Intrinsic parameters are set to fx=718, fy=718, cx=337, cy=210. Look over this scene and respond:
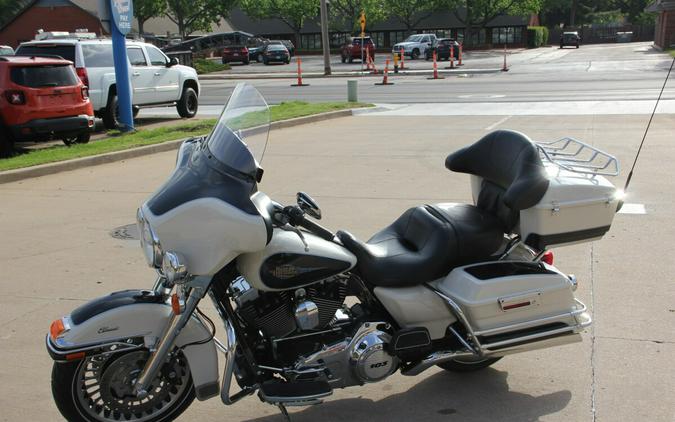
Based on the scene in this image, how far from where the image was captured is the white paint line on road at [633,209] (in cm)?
778

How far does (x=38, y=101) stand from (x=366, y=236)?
7.68 meters

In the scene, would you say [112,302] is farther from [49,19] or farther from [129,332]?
[49,19]

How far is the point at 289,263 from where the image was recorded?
11.3ft

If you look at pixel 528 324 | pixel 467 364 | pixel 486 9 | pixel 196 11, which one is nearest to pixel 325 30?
pixel 196 11

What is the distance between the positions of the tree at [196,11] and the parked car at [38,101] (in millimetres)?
48315

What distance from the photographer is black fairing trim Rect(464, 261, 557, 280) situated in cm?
387

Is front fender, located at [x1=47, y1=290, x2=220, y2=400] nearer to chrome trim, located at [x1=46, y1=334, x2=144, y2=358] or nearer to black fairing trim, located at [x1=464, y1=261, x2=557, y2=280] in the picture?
chrome trim, located at [x1=46, y1=334, x2=144, y2=358]

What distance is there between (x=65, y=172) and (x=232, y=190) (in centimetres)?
856

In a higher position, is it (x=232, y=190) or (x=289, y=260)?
(x=232, y=190)

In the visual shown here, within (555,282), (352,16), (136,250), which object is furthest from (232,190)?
(352,16)

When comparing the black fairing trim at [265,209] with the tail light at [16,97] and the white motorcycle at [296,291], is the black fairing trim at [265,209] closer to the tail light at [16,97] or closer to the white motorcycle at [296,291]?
the white motorcycle at [296,291]

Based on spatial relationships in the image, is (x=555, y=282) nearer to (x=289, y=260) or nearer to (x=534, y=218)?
(x=534, y=218)

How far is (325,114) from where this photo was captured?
16.8m

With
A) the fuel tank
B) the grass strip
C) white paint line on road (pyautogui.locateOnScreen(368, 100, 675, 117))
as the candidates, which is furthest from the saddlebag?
white paint line on road (pyautogui.locateOnScreen(368, 100, 675, 117))
